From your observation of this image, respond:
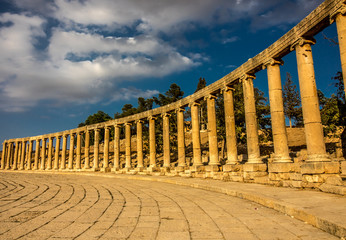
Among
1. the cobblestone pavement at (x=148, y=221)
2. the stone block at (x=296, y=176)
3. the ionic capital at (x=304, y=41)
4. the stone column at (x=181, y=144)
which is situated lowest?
the cobblestone pavement at (x=148, y=221)

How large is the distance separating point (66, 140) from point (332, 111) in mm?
35825

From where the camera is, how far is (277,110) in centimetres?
1450

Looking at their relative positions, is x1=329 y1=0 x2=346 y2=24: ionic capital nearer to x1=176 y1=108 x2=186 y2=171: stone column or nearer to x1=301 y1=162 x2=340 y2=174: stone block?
x1=301 y1=162 x2=340 y2=174: stone block

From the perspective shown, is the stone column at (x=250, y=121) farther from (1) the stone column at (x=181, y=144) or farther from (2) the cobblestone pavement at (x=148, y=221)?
(1) the stone column at (x=181, y=144)

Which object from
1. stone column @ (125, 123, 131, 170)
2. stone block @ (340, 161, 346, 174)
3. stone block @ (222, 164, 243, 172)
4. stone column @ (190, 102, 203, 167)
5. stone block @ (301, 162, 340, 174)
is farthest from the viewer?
stone column @ (125, 123, 131, 170)

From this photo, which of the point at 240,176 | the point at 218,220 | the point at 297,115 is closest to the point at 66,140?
the point at 240,176

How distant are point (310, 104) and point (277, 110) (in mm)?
2540

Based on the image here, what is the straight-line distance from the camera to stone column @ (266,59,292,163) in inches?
555

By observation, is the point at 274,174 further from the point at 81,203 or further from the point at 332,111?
the point at 332,111

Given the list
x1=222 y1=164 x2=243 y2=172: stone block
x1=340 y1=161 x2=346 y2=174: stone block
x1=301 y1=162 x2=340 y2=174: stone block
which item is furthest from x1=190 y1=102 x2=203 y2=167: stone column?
x1=340 y1=161 x2=346 y2=174: stone block

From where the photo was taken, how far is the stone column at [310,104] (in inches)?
456

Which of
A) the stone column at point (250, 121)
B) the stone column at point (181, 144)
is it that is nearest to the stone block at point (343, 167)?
the stone column at point (250, 121)

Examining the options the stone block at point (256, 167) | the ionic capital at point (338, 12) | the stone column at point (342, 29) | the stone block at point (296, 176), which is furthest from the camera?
the stone block at point (256, 167)

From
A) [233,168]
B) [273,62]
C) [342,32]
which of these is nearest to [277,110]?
[273,62]
